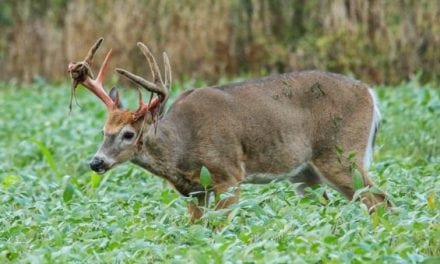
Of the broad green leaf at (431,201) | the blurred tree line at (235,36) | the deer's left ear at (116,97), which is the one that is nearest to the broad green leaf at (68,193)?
the deer's left ear at (116,97)

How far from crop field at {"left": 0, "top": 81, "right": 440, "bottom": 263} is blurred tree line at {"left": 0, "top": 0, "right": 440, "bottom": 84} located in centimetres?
563

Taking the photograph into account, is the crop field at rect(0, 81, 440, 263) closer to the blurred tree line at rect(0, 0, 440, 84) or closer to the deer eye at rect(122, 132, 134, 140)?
the deer eye at rect(122, 132, 134, 140)

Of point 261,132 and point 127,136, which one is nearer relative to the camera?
point 127,136

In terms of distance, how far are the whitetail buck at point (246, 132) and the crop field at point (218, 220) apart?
17 centimetres

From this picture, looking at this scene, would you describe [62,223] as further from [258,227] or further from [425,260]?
[425,260]

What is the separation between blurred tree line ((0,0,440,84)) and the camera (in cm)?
1675

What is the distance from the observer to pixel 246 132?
8.30m

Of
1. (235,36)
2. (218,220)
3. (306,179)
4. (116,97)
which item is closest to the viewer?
(218,220)

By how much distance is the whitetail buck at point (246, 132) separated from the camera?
26.1ft

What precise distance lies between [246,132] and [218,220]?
1.27 meters

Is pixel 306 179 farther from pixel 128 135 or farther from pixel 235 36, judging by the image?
pixel 235 36

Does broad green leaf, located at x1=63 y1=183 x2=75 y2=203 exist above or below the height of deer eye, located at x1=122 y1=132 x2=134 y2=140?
below

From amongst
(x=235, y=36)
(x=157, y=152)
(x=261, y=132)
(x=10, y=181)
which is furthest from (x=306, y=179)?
(x=235, y=36)

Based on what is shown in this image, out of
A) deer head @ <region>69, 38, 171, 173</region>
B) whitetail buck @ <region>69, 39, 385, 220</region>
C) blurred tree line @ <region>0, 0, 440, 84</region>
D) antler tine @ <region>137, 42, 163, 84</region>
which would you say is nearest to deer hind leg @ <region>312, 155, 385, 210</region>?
whitetail buck @ <region>69, 39, 385, 220</region>
